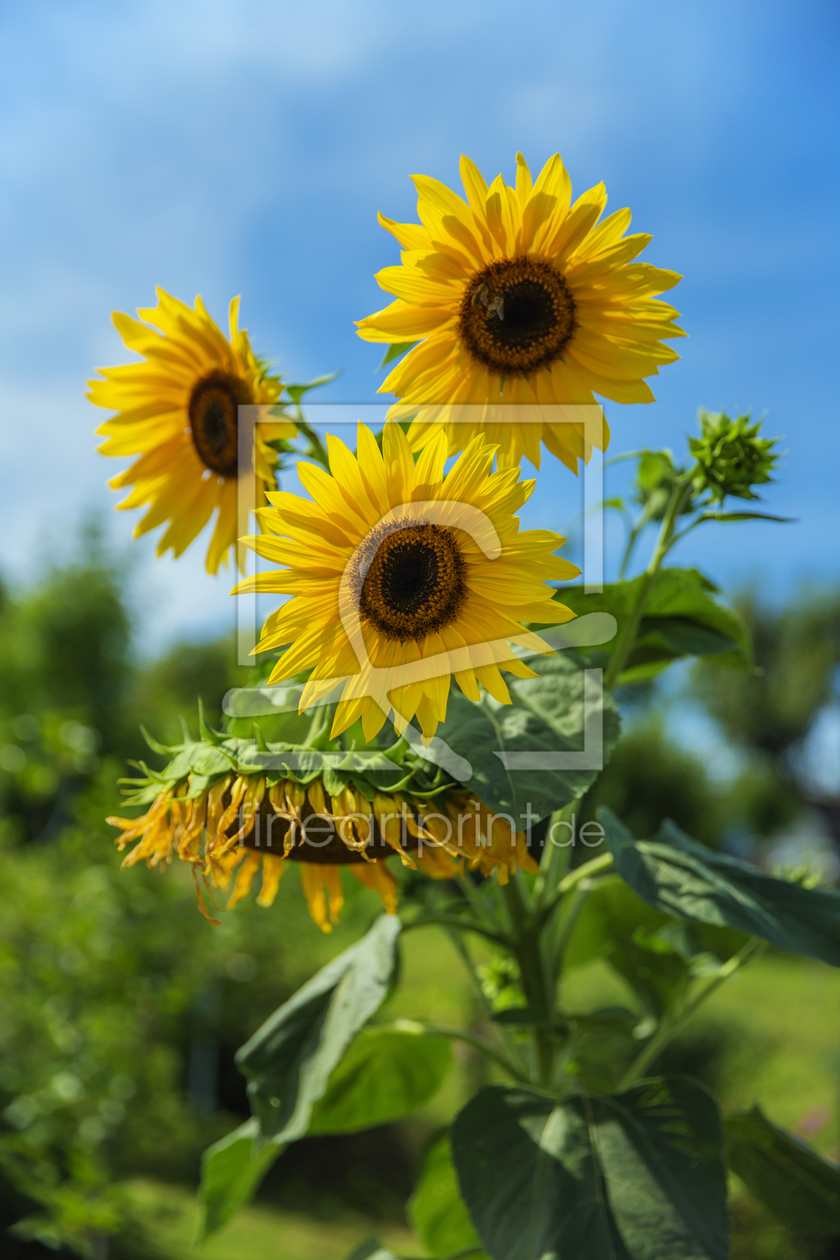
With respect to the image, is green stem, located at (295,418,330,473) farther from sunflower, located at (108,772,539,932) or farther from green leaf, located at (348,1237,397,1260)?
green leaf, located at (348,1237,397,1260)

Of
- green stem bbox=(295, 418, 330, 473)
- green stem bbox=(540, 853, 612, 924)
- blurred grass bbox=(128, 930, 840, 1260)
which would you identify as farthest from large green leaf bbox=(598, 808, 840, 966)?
blurred grass bbox=(128, 930, 840, 1260)

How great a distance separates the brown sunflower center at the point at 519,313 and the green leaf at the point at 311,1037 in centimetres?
54

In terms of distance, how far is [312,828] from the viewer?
27.2 inches

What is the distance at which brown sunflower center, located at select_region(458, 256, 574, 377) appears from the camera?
72 cm

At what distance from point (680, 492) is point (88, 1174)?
7.33 feet

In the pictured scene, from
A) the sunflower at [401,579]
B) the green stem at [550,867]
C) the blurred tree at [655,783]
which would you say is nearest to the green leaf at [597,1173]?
the green stem at [550,867]

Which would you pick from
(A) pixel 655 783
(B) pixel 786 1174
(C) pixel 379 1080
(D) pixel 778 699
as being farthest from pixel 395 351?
(D) pixel 778 699

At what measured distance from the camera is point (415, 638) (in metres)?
0.67

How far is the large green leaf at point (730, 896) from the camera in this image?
0.70 meters

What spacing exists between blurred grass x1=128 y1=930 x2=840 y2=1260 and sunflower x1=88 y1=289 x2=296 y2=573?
45.2 inches

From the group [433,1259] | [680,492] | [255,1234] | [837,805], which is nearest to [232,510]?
[680,492]

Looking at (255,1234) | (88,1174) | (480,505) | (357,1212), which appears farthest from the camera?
(357,1212)

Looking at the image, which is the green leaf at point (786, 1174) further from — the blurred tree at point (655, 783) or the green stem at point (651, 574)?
the blurred tree at point (655, 783)

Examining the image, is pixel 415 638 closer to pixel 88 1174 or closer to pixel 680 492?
pixel 680 492
